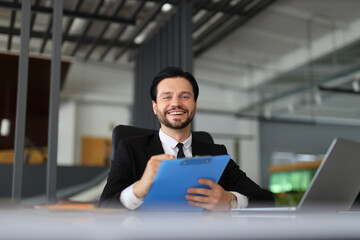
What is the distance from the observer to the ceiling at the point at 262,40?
545 cm

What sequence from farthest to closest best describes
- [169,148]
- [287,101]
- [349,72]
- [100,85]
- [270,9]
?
[100,85] < [287,101] < [270,9] < [349,72] < [169,148]

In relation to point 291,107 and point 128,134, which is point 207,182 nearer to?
point 128,134

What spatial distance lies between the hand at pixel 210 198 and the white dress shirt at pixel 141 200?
19 centimetres

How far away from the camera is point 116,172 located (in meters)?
1.68

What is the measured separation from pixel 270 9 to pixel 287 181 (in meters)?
3.03

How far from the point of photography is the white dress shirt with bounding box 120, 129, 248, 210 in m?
1.43

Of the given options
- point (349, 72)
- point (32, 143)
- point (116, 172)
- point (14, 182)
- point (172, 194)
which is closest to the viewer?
point (172, 194)

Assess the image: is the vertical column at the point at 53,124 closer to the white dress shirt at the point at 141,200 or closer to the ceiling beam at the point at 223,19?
the white dress shirt at the point at 141,200

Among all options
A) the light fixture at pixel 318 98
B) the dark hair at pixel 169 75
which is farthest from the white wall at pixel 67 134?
the dark hair at pixel 169 75

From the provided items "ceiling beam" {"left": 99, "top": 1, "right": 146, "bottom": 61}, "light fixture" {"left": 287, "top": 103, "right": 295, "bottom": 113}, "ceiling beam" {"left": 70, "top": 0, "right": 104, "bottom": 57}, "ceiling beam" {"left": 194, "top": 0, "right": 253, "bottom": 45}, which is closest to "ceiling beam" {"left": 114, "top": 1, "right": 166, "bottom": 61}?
"ceiling beam" {"left": 99, "top": 1, "right": 146, "bottom": 61}

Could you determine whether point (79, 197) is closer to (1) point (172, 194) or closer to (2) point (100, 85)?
(1) point (172, 194)

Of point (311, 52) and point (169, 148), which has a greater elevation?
point (311, 52)

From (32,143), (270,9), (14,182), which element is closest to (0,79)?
(32,143)

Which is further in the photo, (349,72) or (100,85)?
(100,85)
